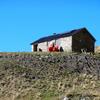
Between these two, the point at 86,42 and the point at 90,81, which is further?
the point at 86,42

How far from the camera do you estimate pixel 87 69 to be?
56.1 metres

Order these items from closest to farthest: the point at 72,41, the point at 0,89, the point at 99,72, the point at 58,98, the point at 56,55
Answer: the point at 58,98 < the point at 0,89 < the point at 99,72 < the point at 56,55 < the point at 72,41

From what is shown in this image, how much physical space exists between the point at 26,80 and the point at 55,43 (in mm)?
20160

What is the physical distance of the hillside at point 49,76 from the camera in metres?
49.0

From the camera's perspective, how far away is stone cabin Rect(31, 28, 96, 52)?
70000 millimetres

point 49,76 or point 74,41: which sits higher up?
point 74,41

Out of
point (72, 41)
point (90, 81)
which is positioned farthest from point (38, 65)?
point (72, 41)

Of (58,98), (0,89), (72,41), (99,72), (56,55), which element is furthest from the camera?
(72,41)

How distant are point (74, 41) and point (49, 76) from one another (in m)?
17.1

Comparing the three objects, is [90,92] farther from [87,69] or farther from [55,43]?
[55,43]

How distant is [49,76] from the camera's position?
177 feet

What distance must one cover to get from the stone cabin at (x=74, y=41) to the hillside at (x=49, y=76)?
10350 millimetres

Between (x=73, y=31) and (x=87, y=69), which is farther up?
(x=73, y=31)

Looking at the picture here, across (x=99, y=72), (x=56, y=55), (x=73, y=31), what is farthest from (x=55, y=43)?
(x=99, y=72)
